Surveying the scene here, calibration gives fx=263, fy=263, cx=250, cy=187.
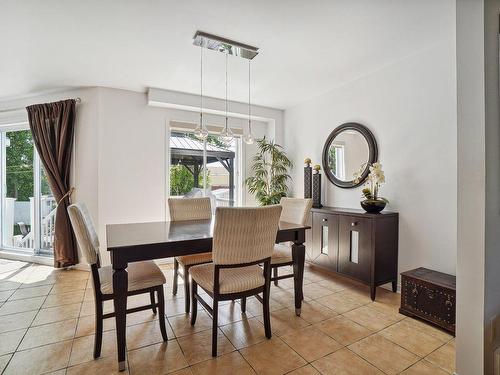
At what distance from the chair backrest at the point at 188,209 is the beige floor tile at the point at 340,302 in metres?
1.55

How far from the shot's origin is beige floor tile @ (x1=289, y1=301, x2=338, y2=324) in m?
2.33

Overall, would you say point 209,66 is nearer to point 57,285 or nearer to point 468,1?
point 468,1

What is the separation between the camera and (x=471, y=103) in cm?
149

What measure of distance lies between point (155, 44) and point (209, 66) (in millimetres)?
660

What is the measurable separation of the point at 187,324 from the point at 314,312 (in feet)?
3.77

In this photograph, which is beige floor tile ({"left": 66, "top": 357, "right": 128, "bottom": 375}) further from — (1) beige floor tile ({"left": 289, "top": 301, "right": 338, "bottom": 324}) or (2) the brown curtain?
(2) the brown curtain

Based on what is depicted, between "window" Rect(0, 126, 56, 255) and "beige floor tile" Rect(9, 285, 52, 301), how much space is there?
120 cm

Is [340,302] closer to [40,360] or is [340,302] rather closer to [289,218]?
[289,218]

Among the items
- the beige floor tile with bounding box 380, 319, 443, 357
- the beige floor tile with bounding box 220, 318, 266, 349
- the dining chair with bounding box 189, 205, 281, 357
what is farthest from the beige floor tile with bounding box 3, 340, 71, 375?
the beige floor tile with bounding box 380, 319, 443, 357

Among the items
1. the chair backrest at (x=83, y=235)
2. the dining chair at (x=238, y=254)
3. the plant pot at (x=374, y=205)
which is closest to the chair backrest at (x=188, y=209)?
the dining chair at (x=238, y=254)

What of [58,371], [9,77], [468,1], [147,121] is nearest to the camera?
[468,1]

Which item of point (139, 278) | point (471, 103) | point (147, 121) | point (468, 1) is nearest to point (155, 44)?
point (147, 121)

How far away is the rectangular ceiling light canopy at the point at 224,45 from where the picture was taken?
2.37 meters

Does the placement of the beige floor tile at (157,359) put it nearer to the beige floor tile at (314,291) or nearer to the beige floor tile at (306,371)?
the beige floor tile at (306,371)
